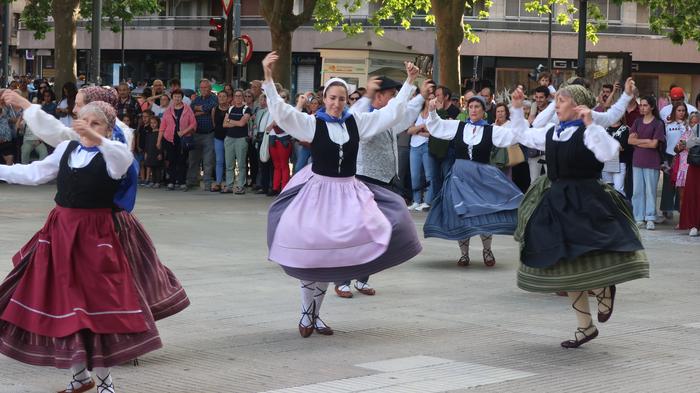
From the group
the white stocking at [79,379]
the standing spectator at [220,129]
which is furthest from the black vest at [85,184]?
the standing spectator at [220,129]

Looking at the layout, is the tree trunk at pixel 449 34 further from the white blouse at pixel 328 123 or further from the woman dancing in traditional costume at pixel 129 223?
the woman dancing in traditional costume at pixel 129 223

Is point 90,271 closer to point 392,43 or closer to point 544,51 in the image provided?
point 392,43

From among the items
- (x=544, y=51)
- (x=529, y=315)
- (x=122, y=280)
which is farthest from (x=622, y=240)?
(x=544, y=51)

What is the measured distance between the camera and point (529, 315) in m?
10.4

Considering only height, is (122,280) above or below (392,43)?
below

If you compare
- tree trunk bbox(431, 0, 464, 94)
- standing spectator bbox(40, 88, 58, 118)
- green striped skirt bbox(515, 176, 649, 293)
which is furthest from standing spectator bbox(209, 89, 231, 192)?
green striped skirt bbox(515, 176, 649, 293)

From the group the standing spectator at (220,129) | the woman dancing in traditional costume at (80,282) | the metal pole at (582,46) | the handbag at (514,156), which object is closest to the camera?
the woman dancing in traditional costume at (80,282)

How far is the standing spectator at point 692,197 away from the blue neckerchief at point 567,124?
861 cm

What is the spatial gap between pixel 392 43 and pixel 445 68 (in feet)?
10.9

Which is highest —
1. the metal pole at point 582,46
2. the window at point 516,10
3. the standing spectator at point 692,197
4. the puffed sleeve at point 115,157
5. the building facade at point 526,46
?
the window at point 516,10

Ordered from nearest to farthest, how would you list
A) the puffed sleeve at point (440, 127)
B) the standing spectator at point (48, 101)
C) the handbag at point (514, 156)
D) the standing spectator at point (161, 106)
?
the puffed sleeve at point (440, 127)
the handbag at point (514, 156)
the standing spectator at point (161, 106)
the standing spectator at point (48, 101)

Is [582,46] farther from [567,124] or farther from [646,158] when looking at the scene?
[567,124]

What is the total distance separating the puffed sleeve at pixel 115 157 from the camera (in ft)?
22.8

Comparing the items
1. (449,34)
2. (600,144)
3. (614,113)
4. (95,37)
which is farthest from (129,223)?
(449,34)
